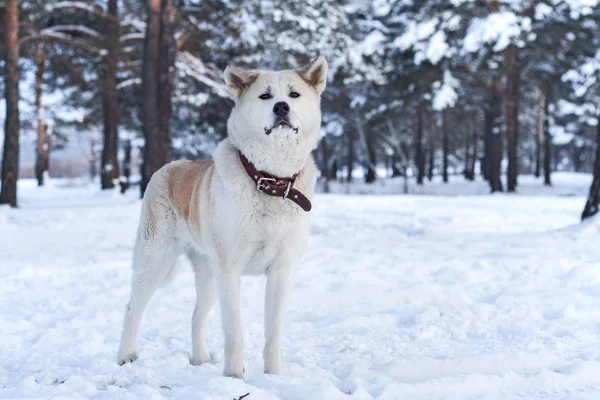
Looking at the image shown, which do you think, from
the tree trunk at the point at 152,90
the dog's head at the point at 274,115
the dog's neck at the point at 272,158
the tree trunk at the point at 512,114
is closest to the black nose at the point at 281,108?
the dog's head at the point at 274,115

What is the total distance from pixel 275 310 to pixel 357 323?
4.89 ft

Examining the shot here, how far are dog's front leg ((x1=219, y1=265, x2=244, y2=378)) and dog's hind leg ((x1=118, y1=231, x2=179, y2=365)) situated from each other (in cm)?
83

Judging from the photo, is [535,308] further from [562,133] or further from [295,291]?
[562,133]

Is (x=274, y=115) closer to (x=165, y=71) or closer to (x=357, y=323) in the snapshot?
(x=357, y=323)

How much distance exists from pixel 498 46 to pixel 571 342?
16491mm

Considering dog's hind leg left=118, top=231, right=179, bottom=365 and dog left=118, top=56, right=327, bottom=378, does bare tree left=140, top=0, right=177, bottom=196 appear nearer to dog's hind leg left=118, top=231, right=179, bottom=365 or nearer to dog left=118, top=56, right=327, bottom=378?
dog's hind leg left=118, top=231, right=179, bottom=365

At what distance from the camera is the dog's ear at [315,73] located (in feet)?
12.8

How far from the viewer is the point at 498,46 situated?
19.0m

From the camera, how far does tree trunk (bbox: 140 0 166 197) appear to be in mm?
16062

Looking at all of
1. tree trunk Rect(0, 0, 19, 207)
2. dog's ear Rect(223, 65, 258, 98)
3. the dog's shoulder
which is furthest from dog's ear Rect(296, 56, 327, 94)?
tree trunk Rect(0, 0, 19, 207)

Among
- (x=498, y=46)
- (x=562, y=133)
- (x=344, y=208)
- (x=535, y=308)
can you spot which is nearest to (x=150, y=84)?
(x=344, y=208)

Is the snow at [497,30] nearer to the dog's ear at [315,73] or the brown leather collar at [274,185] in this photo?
the dog's ear at [315,73]

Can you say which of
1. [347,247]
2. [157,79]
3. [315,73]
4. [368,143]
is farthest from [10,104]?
[368,143]

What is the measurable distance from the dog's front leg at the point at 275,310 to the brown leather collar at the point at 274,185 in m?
0.44
